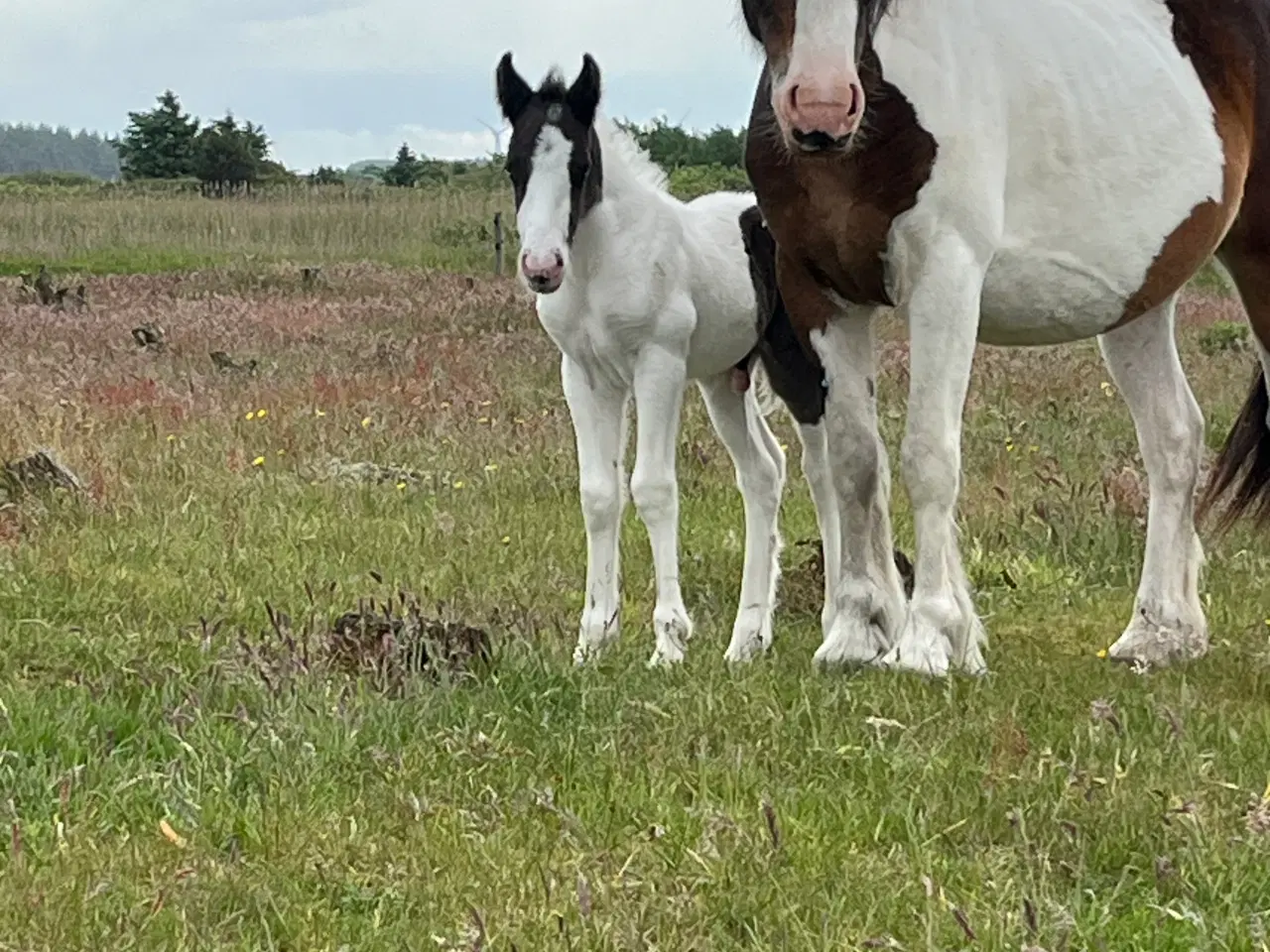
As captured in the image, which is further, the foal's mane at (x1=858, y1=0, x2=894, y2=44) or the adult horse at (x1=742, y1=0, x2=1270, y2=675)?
the adult horse at (x1=742, y1=0, x2=1270, y2=675)

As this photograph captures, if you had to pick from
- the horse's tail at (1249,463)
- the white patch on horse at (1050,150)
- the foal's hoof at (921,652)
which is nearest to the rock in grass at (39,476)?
Result: the foal's hoof at (921,652)

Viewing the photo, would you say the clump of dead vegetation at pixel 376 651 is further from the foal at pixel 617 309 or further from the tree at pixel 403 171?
the tree at pixel 403 171

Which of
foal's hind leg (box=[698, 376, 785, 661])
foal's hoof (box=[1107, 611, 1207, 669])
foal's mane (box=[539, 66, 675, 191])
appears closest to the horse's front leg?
foal's hoof (box=[1107, 611, 1207, 669])

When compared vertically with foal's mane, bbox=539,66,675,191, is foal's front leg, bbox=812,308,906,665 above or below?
below

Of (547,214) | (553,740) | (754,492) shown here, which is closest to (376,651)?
(553,740)

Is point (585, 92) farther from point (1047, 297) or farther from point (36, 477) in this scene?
point (36, 477)

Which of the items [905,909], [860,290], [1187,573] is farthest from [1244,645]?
[905,909]

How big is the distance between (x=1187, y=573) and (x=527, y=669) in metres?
2.53

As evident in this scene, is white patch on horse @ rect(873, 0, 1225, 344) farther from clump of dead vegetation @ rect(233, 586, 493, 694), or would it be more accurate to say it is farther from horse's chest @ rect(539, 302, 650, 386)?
clump of dead vegetation @ rect(233, 586, 493, 694)

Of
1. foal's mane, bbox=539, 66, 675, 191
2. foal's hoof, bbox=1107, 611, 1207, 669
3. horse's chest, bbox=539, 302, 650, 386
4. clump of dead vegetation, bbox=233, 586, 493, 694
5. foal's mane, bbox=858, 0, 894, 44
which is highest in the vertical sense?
foal's mane, bbox=858, 0, 894, 44

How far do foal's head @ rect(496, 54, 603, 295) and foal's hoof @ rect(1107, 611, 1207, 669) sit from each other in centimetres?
225

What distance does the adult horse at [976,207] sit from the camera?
170 inches

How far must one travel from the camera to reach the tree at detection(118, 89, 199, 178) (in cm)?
5231

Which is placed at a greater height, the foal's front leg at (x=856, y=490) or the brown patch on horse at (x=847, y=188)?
the brown patch on horse at (x=847, y=188)
